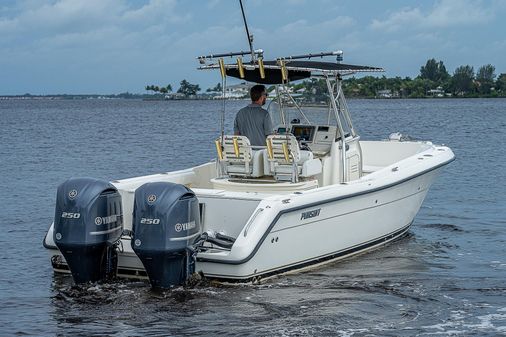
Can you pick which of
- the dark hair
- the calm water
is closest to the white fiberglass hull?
the calm water

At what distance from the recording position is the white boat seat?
34.9 feet

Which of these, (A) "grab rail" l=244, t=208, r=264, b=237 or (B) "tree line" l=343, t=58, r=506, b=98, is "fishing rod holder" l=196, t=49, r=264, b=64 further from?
(B) "tree line" l=343, t=58, r=506, b=98

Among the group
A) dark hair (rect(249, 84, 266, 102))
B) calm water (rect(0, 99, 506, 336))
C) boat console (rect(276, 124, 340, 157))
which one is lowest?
calm water (rect(0, 99, 506, 336))

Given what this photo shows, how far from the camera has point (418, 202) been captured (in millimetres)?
12867

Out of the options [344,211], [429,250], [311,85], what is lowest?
[429,250]

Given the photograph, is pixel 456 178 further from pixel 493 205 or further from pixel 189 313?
pixel 189 313

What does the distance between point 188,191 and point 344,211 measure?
7.47 feet

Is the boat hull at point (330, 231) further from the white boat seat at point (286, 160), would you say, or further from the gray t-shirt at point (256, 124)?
the gray t-shirt at point (256, 124)

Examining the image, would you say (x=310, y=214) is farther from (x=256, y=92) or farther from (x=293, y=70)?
(x=293, y=70)

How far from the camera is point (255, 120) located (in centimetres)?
1119

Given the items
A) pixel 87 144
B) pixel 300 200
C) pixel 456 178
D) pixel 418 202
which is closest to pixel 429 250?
pixel 418 202

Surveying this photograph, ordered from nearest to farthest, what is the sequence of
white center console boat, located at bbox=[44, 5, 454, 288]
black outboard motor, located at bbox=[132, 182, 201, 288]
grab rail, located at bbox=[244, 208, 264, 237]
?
1. black outboard motor, located at bbox=[132, 182, 201, 288]
2. white center console boat, located at bbox=[44, 5, 454, 288]
3. grab rail, located at bbox=[244, 208, 264, 237]

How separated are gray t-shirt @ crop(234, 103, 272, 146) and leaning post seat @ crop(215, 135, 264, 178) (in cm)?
25

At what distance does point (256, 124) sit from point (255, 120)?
0.16 ft
